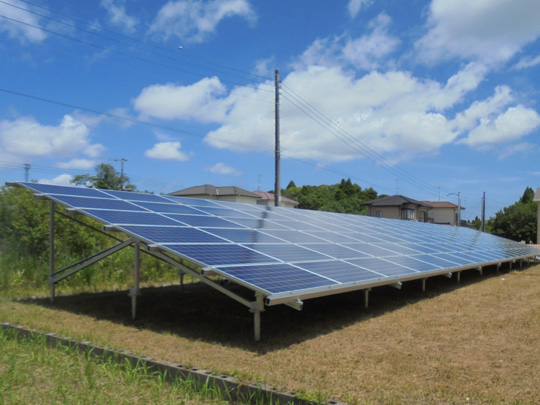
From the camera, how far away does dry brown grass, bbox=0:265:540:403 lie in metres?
5.90

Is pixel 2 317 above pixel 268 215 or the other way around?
the other way around

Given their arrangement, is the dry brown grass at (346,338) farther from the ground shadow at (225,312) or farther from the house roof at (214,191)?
the house roof at (214,191)

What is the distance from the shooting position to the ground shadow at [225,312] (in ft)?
28.0

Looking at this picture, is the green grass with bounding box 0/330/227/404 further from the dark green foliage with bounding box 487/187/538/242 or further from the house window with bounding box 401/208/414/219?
the dark green foliage with bounding box 487/187/538/242

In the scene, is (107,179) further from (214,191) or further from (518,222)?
(518,222)

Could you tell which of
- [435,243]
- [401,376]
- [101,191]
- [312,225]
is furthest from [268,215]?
[401,376]

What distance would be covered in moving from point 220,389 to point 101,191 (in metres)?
8.19

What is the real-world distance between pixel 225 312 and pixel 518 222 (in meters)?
68.2

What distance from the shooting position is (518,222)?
220 feet

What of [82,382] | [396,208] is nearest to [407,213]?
[396,208]

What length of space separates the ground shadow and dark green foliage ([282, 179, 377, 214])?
69275 mm

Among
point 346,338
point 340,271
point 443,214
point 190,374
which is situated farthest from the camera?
point 443,214

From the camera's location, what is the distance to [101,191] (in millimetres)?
12266

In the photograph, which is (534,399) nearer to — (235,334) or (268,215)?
(235,334)
